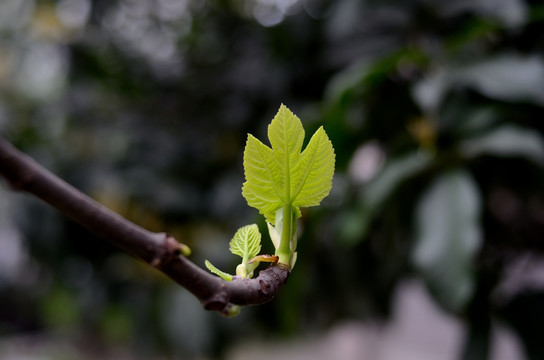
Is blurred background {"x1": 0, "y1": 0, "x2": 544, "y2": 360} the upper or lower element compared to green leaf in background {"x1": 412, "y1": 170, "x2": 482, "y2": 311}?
upper

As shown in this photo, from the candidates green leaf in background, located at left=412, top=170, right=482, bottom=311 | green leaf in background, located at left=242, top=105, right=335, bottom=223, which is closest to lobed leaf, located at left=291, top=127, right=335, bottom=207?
green leaf in background, located at left=242, top=105, right=335, bottom=223

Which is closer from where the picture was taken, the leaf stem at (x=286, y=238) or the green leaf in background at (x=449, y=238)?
the leaf stem at (x=286, y=238)

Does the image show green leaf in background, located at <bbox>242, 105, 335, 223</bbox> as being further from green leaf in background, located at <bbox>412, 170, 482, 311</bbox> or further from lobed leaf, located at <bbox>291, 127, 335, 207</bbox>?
green leaf in background, located at <bbox>412, 170, 482, 311</bbox>

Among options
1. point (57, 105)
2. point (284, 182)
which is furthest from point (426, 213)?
point (57, 105)

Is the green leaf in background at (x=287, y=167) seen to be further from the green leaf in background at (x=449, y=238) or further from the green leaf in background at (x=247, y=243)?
the green leaf in background at (x=449, y=238)

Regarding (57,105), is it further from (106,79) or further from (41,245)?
(41,245)

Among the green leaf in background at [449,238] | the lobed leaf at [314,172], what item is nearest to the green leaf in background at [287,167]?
the lobed leaf at [314,172]

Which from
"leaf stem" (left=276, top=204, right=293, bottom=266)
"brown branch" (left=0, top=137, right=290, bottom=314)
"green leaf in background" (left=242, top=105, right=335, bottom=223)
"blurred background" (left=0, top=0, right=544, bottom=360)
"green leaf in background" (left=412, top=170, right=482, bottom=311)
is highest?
"blurred background" (left=0, top=0, right=544, bottom=360)

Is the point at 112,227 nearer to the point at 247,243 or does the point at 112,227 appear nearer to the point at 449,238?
the point at 247,243
